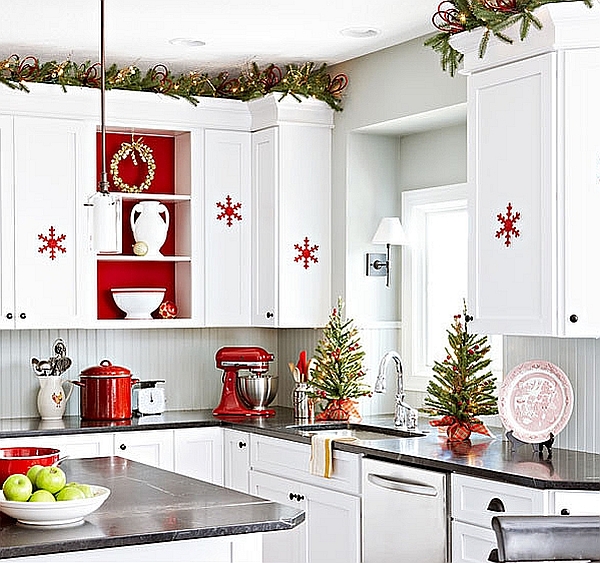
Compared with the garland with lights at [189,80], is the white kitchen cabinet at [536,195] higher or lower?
lower

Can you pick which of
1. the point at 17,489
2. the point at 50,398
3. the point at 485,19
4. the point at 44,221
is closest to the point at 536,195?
the point at 485,19

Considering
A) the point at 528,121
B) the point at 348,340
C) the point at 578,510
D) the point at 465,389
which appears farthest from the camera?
the point at 348,340

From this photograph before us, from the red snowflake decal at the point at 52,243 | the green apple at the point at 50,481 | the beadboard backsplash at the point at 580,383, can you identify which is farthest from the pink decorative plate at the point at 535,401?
the red snowflake decal at the point at 52,243

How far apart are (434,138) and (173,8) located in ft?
5.20

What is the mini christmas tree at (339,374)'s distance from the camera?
5.27 metres

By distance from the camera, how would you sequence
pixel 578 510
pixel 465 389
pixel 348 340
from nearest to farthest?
1. pixel 578 510
2. pixel 465 389
3. pixel 348 340

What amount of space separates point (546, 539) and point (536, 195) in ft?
5.52

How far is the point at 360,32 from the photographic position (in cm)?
502

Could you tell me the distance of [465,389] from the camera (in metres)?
4.38

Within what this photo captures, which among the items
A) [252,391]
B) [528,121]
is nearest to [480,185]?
[528,121]

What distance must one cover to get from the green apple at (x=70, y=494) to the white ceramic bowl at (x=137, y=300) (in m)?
2.75

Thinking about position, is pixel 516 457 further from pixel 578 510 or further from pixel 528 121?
pixel 528 121

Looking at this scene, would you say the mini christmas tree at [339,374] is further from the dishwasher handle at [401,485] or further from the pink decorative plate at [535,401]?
the pink decorative plate at [535,401]

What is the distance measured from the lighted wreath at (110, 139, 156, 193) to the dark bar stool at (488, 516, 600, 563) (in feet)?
12.0
